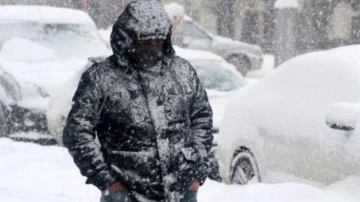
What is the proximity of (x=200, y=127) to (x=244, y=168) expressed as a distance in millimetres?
3409

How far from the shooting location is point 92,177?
4.11 metres

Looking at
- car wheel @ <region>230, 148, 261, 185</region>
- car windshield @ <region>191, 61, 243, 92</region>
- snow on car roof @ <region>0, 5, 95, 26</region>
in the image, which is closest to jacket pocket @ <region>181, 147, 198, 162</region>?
car wheel @ <region>230, 148, 261, 185</region>

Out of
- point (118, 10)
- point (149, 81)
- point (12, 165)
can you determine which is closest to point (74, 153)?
point (149, 81)

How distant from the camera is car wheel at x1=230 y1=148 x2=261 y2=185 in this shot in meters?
7.52

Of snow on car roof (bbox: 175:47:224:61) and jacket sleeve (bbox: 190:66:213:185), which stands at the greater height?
jacket sleeve (bbox: 190:66:213:185)

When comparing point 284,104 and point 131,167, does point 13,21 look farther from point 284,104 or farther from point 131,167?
point 131,167

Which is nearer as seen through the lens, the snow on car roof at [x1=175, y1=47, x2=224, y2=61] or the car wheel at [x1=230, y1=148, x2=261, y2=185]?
the car wheel at [x1=230, y1=148, x2=261, y2=185]

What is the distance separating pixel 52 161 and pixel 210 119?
5.29 meters

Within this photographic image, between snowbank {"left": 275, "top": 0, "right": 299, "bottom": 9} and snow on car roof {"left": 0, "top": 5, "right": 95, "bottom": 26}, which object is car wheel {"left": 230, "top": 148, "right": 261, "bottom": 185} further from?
snowbank {"left": 275, "top": 0, "right": 299, "bottom": 9}

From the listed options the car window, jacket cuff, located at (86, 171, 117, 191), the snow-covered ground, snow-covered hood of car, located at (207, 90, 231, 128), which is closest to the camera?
jacket cuff, located at (86, 171, 117, 191)

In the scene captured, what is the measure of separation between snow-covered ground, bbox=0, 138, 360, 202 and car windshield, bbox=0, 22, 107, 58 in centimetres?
268

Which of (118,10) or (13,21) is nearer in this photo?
(13,21)

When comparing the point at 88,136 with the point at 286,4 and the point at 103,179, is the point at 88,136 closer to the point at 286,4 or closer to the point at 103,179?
the point at 103,179

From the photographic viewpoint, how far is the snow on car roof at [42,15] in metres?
13.3
